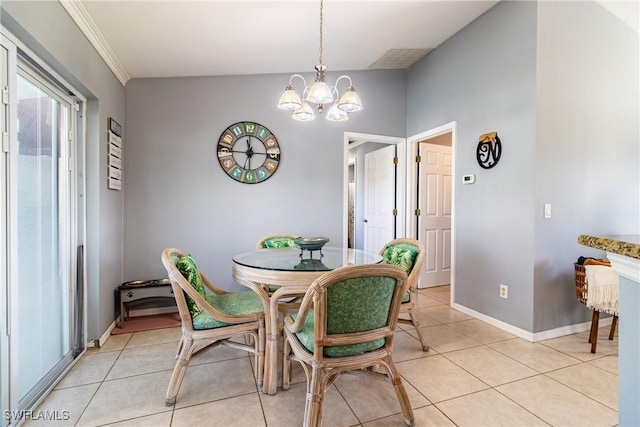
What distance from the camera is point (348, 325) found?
4.48 ft

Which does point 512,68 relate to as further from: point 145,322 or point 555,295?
point 145,322

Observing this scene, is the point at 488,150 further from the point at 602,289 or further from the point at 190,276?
the point at 190,276

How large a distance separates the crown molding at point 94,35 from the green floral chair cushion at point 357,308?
2361mm

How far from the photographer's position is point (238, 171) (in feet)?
11.1

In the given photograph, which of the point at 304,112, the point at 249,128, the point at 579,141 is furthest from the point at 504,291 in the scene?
the point at 249,128

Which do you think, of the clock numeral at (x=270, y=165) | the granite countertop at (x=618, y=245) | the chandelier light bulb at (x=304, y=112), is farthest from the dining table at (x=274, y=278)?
the clock numeral at (x=270, y=165)

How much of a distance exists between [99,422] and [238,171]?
242 cm

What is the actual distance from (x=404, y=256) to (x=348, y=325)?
1.10m

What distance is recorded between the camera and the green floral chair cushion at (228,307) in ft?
5.70

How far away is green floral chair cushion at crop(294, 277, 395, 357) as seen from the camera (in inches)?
51.5

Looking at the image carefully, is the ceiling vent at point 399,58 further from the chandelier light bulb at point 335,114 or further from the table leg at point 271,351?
the table leg at point 271,351

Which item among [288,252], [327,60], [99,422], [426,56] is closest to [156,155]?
Answer: [288,252]

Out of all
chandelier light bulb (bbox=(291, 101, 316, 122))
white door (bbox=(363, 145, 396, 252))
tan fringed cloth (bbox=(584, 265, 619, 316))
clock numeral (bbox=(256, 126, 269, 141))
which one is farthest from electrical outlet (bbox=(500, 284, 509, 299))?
clock numeral (bbox=(256, 126, 269, 141))

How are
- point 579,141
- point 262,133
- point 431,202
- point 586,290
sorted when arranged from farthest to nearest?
point 431,202
point 262,133
point 579,141
point 586,290
